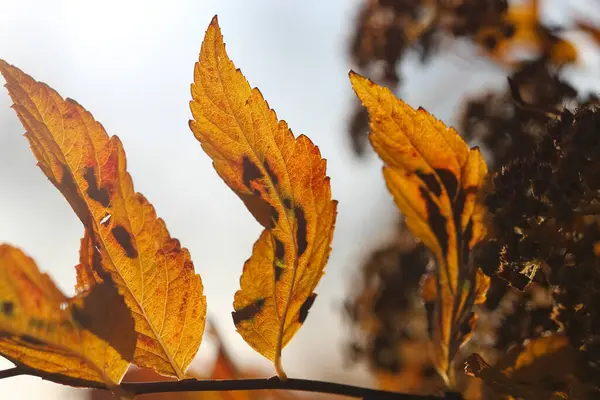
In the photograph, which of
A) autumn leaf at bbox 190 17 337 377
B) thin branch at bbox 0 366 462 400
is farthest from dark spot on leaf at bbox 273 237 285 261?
thin branch at bbox 0 366 462 400

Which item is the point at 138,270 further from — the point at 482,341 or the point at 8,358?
the point at 482,341

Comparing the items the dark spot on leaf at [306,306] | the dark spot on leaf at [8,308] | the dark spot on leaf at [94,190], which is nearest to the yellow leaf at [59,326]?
the dark spot on leaf at [8,308]

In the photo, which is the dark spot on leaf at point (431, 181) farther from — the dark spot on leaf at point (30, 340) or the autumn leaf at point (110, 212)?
the dark spot on leaf at point (30, 340)

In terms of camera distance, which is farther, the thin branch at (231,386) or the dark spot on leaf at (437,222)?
the dark spot on leaf at (437,222)

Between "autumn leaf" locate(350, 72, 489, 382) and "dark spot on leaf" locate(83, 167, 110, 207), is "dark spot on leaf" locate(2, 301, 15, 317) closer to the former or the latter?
"dark spot on leaf" locate(83, 167, 110, 207)

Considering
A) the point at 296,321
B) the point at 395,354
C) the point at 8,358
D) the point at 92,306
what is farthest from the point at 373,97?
the point at 395,354

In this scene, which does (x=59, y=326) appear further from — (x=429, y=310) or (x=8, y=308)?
(x=429, y=310)

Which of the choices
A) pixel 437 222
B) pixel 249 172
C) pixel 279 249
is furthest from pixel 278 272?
pixel 437 222
